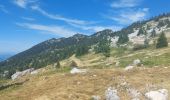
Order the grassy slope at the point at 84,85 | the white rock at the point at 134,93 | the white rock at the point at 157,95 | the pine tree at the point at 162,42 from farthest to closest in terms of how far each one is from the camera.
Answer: the pine tree at the point at 162,42 < the grassy slope at the point at 84,85 < the white rock at the point at 134,93 < the white rock at the point at 157,95

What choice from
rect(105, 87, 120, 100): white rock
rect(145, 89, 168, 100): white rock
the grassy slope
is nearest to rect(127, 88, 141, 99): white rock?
the grassy slope

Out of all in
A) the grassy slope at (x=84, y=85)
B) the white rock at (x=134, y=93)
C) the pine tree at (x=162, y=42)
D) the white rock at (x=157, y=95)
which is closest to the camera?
the white rock at (x=157, y=95)

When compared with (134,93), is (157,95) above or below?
below

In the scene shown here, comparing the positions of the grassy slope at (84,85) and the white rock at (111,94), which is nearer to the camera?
the white rock at (111,94)

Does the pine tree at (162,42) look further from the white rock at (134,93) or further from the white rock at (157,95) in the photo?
the white rock at (157,95)

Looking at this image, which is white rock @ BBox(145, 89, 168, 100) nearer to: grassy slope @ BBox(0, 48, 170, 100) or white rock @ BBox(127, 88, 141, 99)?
white rock @ BBox(127, 88, 141, 99)

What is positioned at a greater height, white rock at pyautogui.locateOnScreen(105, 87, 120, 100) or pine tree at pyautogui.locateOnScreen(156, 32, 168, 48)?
pine tree at pyautogui.locateOnScreen(156, 32, 168, 48)

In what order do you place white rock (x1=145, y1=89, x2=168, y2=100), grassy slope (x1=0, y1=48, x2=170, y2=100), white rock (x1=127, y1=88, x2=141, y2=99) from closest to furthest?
white rock (x1=145, y1=89, x2=168, y2=100) → white rock (x1=127, y1=88, x2=141, y2=99) → grassy slope (x1=0, y1=48, x2=170, y2=100)

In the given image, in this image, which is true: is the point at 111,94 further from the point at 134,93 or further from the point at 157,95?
the point at 157,95

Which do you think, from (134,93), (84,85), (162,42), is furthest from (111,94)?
(162,42)

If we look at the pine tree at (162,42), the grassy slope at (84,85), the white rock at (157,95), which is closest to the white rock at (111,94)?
the grassy slope at (84,85)

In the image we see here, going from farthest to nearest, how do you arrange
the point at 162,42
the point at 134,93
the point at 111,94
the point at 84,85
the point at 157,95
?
the point at 162,42 → the point at 84,85 → the point at 134,93 → the point at 111,94 → the point at 157,95

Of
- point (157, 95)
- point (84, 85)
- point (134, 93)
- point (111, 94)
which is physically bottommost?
point (157, 95)

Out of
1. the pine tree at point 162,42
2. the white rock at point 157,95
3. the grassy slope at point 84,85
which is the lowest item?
the white rock at point 157,95
